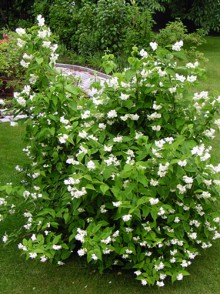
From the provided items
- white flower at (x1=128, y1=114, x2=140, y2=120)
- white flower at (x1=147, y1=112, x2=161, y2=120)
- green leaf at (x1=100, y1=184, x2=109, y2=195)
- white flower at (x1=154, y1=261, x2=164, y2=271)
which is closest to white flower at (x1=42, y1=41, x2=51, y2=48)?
white flower at (x1=128, y1=114, x2=140, y2=120)

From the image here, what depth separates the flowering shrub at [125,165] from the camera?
2924mm

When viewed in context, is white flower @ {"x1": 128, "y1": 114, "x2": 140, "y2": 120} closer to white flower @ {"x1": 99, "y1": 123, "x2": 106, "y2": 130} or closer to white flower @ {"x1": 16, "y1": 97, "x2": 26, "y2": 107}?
white flower @ {"x1": 99, "y1": 123, "x2": 106, "y2": 130}

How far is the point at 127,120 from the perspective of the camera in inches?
128

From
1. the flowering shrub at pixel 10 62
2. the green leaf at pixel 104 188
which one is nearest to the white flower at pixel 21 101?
the green leaf at pixel 104 188

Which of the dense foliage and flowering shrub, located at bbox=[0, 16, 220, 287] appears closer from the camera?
flowering shrub, located at bbox=[0, 16, 220, 287]

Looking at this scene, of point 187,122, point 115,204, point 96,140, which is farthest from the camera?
point 187,122

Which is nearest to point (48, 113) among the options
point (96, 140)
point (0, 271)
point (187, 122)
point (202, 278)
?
point (96, 140)

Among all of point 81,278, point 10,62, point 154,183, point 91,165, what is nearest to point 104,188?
point 91,165

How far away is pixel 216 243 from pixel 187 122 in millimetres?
1197

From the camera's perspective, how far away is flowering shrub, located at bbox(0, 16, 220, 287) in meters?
2.92

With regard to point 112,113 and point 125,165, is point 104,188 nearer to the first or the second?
point 125,165

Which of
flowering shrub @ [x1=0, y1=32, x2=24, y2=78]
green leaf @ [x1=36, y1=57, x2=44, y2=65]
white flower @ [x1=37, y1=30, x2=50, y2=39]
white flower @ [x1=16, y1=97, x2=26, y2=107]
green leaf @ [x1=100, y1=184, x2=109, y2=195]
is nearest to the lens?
green leaf @ [x1=100, y1=184, x2=109, y2=195]

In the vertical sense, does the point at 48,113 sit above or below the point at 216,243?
above

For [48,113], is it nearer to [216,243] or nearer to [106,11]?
[216,243]
